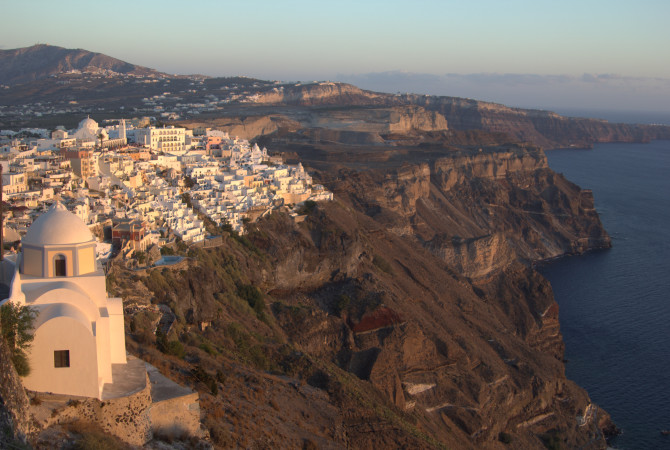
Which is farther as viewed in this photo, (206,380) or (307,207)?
(307,207)

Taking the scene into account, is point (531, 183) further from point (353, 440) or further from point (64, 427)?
point (64, 427)

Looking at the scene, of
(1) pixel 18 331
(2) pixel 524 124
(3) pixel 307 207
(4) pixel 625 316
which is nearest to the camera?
(1) pixel 18 331

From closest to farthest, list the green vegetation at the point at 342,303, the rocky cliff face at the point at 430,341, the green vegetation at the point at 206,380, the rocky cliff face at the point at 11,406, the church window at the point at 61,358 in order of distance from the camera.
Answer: the rocky cliff face at the point at 11,406 → the church window at the point at 61,358 → the green vegetation at the point at 206,380 → the rocky cliff face at the point at 430,341 → the green vegetation at the point at 342,303

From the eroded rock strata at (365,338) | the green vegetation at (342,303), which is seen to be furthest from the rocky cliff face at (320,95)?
the green vegetation at (342,303)

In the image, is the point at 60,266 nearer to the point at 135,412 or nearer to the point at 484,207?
the point at 135,412

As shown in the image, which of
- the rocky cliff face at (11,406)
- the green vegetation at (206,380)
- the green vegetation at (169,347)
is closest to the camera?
the rocky cliff face at (11,406)

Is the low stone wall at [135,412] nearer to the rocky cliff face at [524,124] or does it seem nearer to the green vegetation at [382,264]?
the green vegetation at [382,264]

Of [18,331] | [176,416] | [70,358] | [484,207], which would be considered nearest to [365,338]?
[176,416]

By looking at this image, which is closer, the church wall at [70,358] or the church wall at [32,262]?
the church wall at [70,358]
